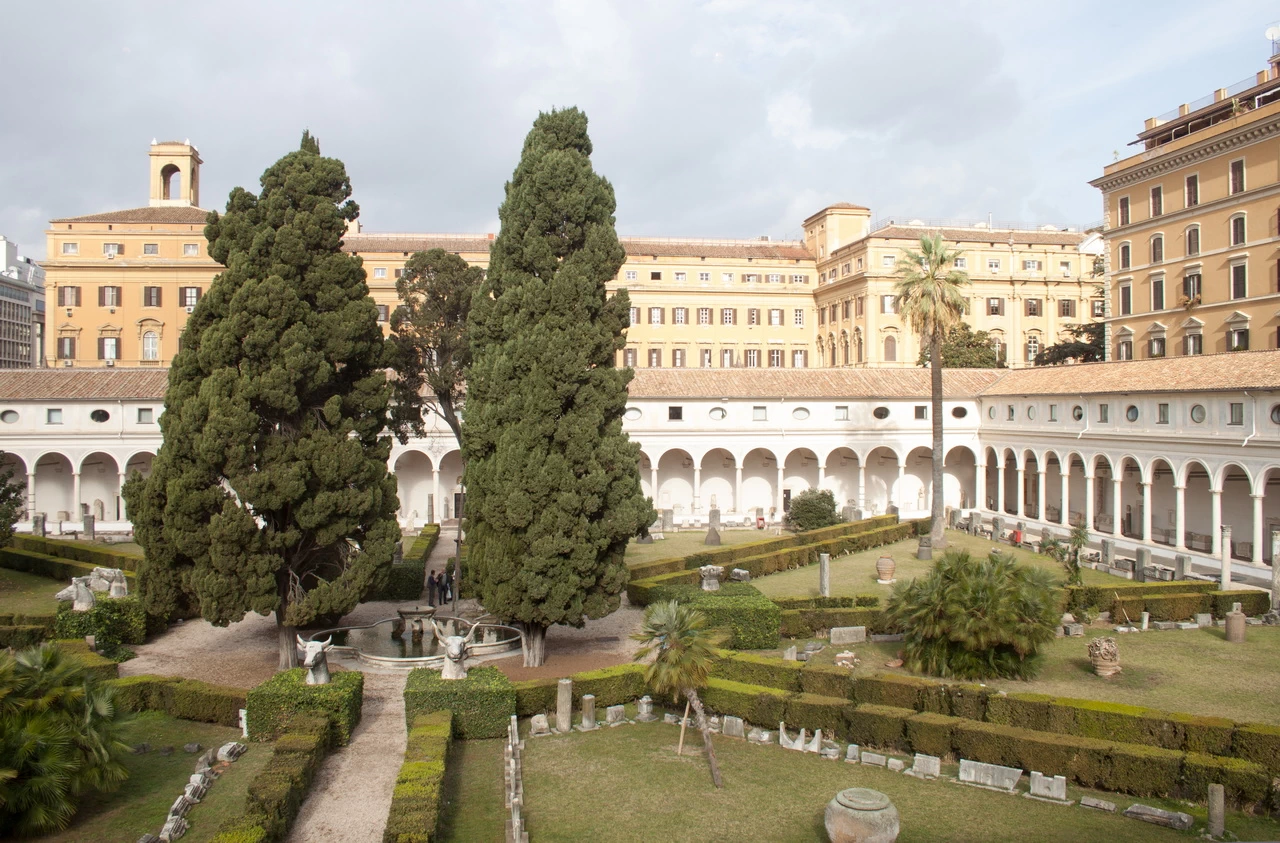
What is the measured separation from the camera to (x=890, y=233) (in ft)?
225

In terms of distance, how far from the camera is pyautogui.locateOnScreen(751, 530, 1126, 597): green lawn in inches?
1282

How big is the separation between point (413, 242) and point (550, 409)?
54.8 metres

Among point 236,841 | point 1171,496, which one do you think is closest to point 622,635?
point 236,841

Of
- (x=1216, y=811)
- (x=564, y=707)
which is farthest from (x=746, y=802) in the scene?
(x=1216, y=811)

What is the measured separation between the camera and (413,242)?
7338 cm

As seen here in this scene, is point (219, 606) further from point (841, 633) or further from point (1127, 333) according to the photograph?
point (1127, 333)

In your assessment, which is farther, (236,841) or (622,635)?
(622,635)

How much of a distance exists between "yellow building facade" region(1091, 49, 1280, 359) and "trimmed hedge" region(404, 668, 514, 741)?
4093cm

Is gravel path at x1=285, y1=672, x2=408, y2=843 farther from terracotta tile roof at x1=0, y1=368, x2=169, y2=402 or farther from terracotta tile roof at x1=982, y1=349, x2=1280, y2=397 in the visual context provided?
terracotta tile roof at x1=0, y1=368, x2=169, y2=402

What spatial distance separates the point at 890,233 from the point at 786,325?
445 inches

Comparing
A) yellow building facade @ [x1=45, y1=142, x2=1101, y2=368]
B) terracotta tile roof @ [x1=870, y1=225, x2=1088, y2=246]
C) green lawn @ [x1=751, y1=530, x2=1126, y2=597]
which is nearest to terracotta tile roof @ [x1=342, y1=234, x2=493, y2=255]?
yellow building facade @ [x1=45, y1=142, x2=1101, y2=368]

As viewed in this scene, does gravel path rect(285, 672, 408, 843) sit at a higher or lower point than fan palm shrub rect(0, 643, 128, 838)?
lower

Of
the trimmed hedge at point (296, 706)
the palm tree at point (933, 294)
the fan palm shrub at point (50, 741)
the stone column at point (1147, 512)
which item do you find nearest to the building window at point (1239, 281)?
the stone column at point (1147, 512)

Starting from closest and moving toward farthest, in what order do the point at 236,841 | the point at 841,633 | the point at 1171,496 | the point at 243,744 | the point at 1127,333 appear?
the point at 236,841 < the point at 243,744 < the point at 841,633 < the point at 1171,496 < the point at 1127,333
